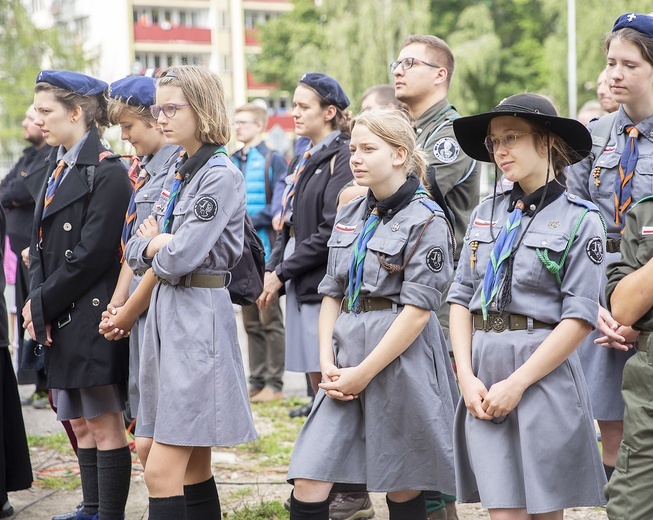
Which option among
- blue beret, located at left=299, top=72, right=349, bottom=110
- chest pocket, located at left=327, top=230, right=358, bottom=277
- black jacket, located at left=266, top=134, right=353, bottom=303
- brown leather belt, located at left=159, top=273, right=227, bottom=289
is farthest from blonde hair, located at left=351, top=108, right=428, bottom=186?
blue beret, located at left=299, top=72, right=349, bottom=110

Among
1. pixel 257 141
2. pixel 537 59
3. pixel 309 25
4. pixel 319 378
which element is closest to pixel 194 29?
pixel 309 25

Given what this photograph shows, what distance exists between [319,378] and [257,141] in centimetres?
441

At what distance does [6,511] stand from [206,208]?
2.68 m

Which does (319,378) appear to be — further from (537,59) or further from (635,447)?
(537,59)

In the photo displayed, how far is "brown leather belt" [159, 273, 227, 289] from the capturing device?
14.9ft

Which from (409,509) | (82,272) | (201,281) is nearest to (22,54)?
(82,272)

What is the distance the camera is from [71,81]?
17.7 feet

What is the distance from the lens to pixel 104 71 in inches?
1462

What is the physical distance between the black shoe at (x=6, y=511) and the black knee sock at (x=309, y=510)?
2.41 metres

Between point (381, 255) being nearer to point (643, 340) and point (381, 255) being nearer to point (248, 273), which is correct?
point (248, 273)

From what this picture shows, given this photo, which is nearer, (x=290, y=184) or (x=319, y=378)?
(x=319, y=378)

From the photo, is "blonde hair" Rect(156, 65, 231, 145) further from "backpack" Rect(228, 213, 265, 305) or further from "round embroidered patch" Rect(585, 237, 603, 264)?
"round embroidered patch" Rect(585, 237, 603, 264)

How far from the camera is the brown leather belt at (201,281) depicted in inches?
179

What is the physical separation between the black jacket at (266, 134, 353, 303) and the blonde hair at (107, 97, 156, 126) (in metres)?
1.45
